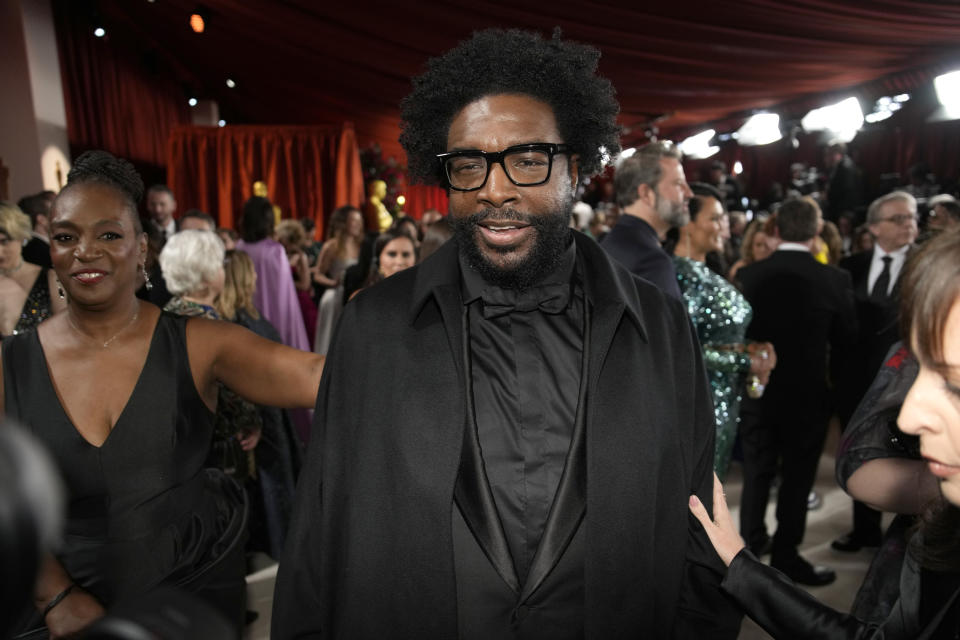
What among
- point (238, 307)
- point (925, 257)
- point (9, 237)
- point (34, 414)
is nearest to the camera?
point (925, 257)

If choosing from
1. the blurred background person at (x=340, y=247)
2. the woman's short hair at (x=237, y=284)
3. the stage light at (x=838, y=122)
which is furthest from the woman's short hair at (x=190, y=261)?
the stage light at (x=838, y=122)

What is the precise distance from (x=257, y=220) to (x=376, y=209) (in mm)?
4469

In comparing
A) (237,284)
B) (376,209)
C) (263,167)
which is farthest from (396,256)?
(376,209)

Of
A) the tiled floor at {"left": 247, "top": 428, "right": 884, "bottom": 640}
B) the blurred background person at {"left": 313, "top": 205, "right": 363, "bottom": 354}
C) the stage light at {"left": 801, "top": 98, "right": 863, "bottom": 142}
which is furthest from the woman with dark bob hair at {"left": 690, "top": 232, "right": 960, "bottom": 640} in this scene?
the stage light at {"left": 801, "top": 98, "right": 863, "bottom": 142}

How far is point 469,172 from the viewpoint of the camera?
4.95ft

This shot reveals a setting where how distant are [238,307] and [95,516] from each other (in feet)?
6.40

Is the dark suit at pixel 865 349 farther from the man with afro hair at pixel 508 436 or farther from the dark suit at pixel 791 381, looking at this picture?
the man with afro hair at pixel 508 436

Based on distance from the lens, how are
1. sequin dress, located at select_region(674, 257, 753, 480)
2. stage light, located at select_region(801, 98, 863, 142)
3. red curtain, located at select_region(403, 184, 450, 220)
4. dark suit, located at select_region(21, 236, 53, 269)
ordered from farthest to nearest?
red curtain, located at select_region(403, 184, 450, 220) → stage light, located at select_region(801, 98, 863, 142) → dark suit, located at select_region(21, 236, 53, 269) → sequin dress, located at select_region(674, 257, 753, 480)

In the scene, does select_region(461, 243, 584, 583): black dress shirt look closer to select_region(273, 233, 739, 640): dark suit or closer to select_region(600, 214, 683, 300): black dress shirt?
select_region(273, 233, 739, 640): dark suit

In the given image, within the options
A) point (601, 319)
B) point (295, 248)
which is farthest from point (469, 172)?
point (295, 248)

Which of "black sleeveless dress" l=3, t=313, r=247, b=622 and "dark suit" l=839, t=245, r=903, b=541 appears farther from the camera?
"dark suit" l=839, t=245, r=903, b=541

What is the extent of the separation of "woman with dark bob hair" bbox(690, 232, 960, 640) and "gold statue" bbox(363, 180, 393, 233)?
810 cm

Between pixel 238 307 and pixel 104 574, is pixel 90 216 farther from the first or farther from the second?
pixel 238 307

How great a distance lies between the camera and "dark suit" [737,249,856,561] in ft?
12.1
